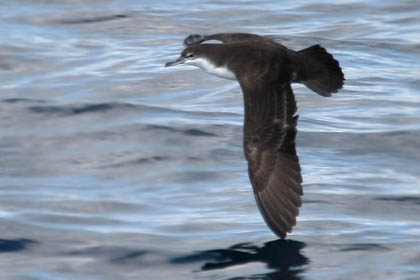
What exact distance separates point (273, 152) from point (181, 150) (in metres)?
1.83

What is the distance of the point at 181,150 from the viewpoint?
10000 mm

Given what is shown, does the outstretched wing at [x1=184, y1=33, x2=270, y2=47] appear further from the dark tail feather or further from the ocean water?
the ocean water

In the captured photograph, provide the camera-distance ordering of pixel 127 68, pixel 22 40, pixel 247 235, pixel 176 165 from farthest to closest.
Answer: pixel 22 40, pixel 127 68, pixel 176 165, pixel 247 235

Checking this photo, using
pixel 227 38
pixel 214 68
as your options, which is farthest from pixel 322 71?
pixel 227 38

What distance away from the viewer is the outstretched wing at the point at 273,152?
799cm

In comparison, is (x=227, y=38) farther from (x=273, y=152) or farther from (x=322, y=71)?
(x=273, y=152)

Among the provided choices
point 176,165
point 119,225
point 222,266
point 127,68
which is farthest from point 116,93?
point 222,266

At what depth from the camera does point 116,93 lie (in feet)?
38.0

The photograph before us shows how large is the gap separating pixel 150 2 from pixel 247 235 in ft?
24.8

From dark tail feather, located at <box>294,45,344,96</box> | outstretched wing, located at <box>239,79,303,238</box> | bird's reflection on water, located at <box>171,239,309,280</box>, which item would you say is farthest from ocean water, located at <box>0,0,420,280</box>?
dark tail feather, located at <box>294,45,344,96</box>

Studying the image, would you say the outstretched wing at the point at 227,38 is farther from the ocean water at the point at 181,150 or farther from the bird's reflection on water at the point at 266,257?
the bird's reflection on water at the point at 266,257

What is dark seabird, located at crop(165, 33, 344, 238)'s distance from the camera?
26.5 ft

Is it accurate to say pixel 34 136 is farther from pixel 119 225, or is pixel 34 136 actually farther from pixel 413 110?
pixel 413 110

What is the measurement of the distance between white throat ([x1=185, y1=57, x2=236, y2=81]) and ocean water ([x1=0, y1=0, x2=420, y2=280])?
2.59ft
